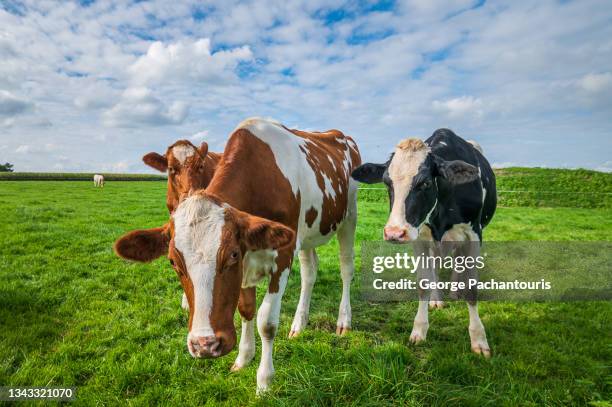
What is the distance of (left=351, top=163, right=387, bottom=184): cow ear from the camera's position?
455cm

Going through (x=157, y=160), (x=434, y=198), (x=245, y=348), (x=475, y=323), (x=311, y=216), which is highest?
(x=157, y=160)

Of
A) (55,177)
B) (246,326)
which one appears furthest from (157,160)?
(55,177)

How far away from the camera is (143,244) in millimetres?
2619

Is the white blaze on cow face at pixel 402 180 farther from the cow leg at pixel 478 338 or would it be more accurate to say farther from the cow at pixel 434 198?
the cow leg at pixel 478 338

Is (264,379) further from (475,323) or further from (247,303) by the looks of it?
(475,323)

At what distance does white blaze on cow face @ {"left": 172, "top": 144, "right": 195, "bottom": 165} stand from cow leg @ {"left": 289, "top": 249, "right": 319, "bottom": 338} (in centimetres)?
207

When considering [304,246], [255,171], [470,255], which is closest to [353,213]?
[304,246]

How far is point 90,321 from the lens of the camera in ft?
15.1

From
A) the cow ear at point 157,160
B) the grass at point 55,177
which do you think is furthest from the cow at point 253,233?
the grass at point 55,177

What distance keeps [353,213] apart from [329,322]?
1.58m

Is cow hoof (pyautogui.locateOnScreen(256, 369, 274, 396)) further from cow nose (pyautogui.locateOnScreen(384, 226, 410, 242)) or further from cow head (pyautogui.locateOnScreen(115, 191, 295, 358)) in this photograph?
cow nose (pyautogui.locateOnScreen(384, 226, 410, 242))

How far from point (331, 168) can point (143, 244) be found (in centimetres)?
264

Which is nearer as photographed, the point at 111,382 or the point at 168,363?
the point at 111,382

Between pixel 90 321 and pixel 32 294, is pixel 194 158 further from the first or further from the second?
pixel 32 294
